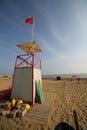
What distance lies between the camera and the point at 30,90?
673 cm

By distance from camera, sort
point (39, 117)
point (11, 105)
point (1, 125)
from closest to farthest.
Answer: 1. point (1, 125)
2. point (39, 117)
3. point (11, 105)

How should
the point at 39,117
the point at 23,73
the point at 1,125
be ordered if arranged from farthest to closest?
1. the point at 23,73
2. the point at 39,117
3. the point at 1,125

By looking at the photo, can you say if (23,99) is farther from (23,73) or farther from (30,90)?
(23,73)

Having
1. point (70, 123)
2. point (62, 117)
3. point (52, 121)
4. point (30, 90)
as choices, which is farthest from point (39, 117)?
point (30, 90)

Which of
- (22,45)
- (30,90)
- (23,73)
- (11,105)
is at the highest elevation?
(22,45)

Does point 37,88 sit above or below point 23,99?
above

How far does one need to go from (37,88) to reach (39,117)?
109 inches

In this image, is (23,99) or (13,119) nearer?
(13,119)

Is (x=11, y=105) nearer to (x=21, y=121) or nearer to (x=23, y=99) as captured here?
(x=23, y=99)

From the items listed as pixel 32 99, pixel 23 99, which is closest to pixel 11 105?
pixel 23 99

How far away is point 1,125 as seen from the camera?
4121mm

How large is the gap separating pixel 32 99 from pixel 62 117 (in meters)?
2.67

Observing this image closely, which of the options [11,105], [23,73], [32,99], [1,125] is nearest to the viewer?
[1,125]

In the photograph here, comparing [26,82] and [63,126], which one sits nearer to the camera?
[63,126]
